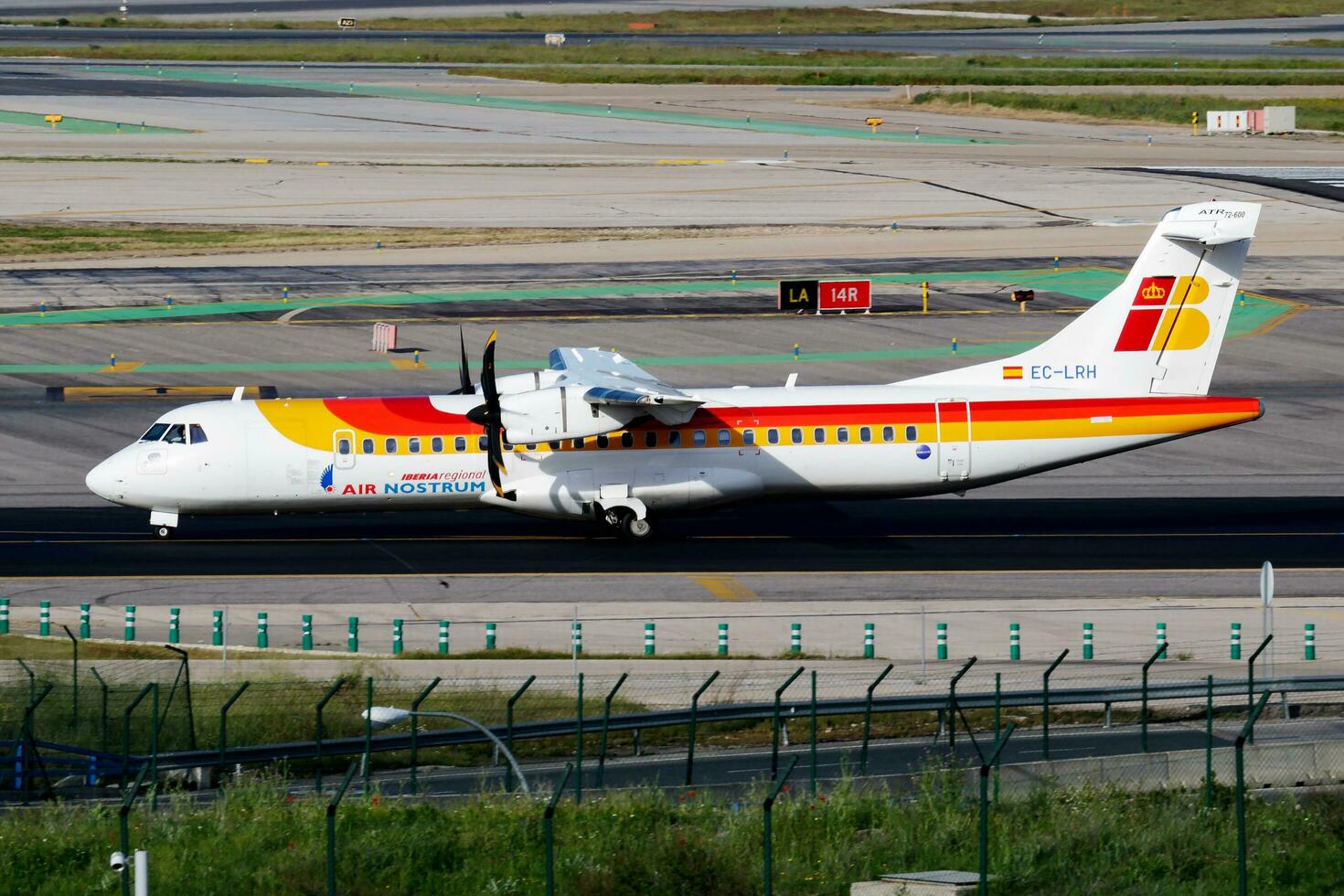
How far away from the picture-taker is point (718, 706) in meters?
27.8

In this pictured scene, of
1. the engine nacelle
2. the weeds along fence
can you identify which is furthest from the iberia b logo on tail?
the weeds along fence

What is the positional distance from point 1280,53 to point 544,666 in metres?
129

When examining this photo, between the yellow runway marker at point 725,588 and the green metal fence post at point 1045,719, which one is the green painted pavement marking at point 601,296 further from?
the green metal fence post at point 1045,719

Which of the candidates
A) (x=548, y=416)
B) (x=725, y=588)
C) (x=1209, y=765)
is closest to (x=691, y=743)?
(x=1209, y=765)

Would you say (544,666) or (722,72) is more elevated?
(722,72)

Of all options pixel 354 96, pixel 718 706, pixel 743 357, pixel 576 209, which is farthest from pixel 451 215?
pixel 718 706

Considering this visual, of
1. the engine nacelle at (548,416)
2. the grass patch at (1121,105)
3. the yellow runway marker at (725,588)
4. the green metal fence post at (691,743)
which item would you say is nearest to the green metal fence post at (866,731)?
the green metal fence post at (691,743)

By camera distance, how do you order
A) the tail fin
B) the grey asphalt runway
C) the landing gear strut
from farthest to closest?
the grey asphalt runway → the tail fin → the landing gear strut

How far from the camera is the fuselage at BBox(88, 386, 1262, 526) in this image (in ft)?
140

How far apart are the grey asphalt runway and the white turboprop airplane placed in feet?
362

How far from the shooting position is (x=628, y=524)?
43406 millimetres

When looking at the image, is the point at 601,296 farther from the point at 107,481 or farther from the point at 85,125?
the point at 85,125

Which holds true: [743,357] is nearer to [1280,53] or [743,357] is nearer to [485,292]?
[485,292]

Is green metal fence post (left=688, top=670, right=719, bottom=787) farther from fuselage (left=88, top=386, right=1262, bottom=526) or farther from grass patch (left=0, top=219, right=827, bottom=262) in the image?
grass patch (left=0, top=219, right=827, bottom=262)
